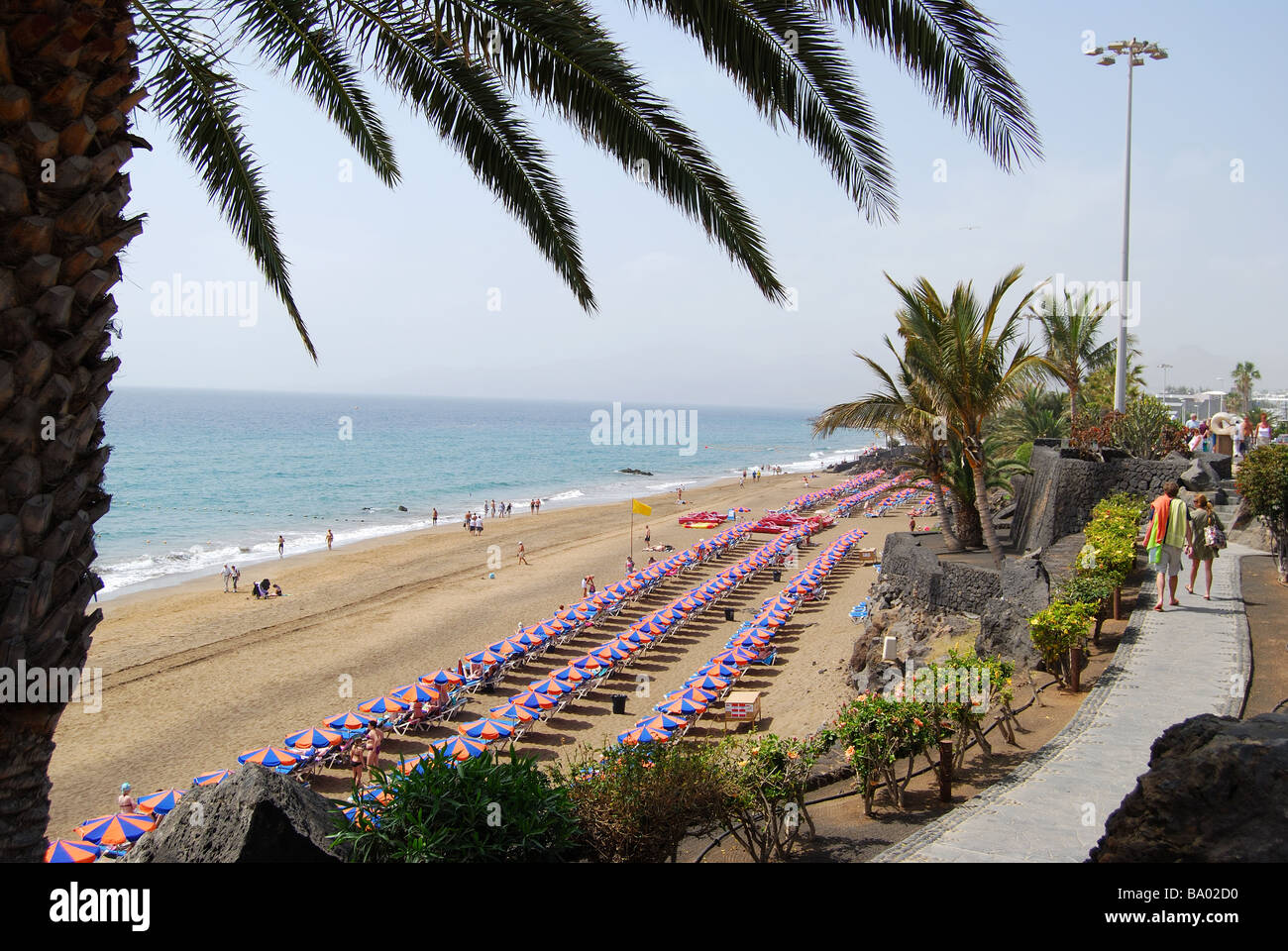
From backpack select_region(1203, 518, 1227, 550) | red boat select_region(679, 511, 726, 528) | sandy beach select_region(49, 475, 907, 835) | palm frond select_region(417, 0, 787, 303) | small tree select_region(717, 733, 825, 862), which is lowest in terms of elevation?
sandy beach select_region(49, 475, 907, 835)

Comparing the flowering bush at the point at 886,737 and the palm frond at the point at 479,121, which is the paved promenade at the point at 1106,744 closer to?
the flowering bush at the point at 886,737

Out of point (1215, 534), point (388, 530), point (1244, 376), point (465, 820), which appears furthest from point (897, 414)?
point (1244, 376)

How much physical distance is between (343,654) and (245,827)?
659 inches

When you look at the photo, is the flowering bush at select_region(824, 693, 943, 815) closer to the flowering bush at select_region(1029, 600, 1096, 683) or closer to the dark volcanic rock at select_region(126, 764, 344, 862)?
the flowering bush at select_region(1029, 600, 1096, 683)

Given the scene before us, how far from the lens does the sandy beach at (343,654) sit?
1337cm

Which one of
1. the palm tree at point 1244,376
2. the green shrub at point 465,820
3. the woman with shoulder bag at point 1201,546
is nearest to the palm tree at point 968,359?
the woman with shoulder bag at point 1201,546

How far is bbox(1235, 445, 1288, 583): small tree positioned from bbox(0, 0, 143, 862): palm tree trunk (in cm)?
1257

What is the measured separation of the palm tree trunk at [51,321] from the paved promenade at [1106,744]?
431cm

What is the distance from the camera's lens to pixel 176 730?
14.3 m

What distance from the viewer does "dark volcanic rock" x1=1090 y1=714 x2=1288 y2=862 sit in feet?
9.52

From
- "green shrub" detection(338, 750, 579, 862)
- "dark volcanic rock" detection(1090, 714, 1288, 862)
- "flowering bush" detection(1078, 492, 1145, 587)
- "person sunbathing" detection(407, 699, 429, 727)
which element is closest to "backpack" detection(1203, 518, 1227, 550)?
"flowering bush" detection(1078, 492, 1145, 587)
